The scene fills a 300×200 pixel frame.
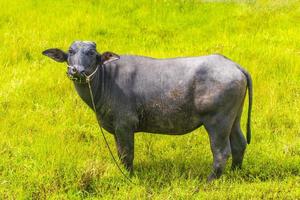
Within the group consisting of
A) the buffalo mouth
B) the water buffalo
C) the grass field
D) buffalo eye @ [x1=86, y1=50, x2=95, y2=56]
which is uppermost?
buffalo eye @ [x1=86, y1=50, x2=95, y2=56]

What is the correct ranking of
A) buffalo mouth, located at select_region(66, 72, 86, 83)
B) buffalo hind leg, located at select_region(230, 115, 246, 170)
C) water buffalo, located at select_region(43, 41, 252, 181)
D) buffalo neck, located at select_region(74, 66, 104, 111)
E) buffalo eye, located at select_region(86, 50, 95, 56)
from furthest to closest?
1. buffalo hind leg, located at select_region(230, 115, 246, 170)
2. buffalo neck, located at select_region(74, 66, 104, 111)
3. water buffalo, located at select_region(43, 41, 252, 181)
4. buffalo eye, located at select_region(86, 50, 95, 56)
5. buffalo mouth, located at select_region(66, 72, 86, 83)

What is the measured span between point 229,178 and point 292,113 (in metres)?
2.30

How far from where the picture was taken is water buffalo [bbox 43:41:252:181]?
6.30 meters

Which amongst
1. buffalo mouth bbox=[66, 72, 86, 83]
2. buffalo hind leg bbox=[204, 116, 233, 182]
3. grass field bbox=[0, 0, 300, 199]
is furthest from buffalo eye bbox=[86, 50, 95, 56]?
buffalo hind leg bbox=[204, 116, 233, 182]

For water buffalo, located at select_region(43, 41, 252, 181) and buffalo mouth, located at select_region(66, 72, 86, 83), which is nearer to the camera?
buffalo mouth, located at select_region(66, 72, 86, 83)

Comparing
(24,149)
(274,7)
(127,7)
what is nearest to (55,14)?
(127,7)

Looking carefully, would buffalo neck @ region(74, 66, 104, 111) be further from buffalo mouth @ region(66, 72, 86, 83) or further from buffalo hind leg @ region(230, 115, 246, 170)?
buffalo hind leg @ region(230, 115, 246, 170)

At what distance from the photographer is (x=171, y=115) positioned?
21.5ft

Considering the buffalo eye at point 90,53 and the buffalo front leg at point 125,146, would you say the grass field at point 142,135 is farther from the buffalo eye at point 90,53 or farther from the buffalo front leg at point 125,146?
the buffalo eye at point 90,53

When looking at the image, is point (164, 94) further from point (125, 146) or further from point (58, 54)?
point (58, 54)

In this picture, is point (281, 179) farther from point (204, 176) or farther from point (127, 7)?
point (127, 7)

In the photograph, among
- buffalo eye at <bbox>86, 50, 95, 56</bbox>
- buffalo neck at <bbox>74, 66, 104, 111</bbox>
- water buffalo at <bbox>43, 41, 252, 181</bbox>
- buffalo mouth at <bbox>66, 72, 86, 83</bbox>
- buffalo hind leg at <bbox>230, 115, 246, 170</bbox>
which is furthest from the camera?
buffalo hind leg at <bbox>230, 115, 246, 170</bbox>

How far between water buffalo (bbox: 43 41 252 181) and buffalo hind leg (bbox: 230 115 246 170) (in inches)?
0.5

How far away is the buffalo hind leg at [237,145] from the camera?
6871mm
